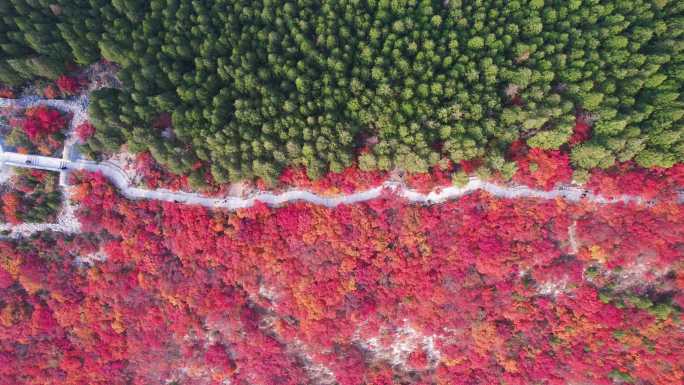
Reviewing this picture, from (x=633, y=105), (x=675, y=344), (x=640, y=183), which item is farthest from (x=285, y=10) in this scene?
(x=675, y=344)

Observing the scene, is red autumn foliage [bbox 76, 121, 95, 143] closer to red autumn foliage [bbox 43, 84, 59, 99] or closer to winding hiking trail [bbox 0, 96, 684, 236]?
winding hiking trail [bbox 0, 96, 684, 236]

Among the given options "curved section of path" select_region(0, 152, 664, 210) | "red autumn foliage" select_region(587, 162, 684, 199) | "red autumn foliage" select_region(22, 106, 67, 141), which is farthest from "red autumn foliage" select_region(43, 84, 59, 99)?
"red autumn foliage" select_region(587, 162, 684, 199)

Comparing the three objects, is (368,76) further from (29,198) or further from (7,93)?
(29,198)

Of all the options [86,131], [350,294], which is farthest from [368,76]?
[86,131]

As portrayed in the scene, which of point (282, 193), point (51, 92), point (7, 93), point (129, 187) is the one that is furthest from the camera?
point (129, 187)

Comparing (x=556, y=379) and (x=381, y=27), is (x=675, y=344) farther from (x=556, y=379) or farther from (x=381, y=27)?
(x=381, y=27)
